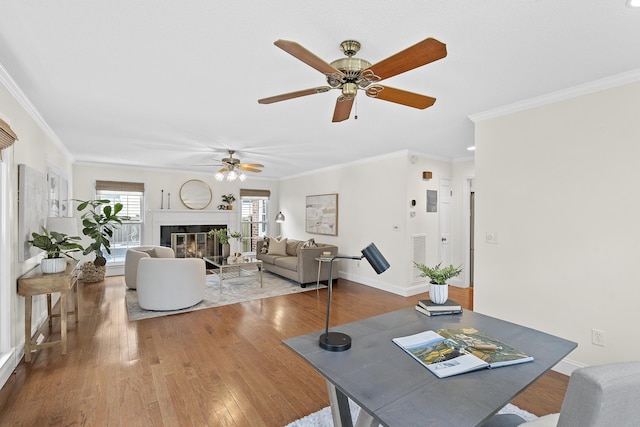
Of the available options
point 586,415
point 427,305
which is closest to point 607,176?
point 427,305

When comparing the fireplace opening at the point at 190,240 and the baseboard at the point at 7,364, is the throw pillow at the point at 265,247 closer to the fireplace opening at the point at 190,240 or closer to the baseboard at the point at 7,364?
the fireplace opening at the point at 190,240

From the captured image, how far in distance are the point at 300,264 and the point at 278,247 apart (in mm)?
1408

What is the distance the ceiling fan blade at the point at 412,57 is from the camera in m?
1.41

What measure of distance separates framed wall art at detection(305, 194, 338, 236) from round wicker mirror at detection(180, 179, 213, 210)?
248cm

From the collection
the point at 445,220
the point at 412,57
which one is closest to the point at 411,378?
the point at 412,57

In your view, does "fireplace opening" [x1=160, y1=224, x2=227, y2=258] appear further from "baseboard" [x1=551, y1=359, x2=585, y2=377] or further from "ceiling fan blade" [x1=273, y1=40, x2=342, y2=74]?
"baseboard" [x1=551, y1=359, x2=585, y2=377]

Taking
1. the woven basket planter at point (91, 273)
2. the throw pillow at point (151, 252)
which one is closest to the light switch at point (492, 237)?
the throw pillow at point (151, 252)

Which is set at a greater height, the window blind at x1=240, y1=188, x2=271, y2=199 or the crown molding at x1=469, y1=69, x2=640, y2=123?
the crown molding at x1=469, y1=69, x2=640, y2=123

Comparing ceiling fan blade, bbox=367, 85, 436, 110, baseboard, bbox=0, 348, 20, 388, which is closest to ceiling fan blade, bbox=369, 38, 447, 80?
ceiling fan blade, bbox=367, 85, 436, 110

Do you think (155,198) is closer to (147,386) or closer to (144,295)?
(144,295)

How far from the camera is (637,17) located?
1.63 metres

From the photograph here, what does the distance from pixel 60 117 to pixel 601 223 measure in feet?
17.5

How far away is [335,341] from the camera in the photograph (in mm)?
1468

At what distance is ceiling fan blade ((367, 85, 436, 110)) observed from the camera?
1.99 metres
